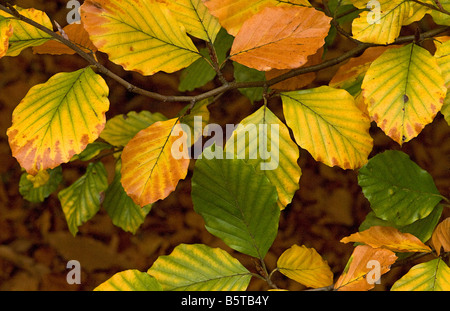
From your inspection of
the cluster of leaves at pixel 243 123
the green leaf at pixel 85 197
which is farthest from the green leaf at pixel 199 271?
the green leaf at pixel 85 197

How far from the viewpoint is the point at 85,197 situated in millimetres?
587

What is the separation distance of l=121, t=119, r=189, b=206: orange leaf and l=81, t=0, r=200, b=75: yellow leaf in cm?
6

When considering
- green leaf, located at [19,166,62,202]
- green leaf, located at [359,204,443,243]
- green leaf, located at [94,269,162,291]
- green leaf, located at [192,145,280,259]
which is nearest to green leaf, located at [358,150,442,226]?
green leaf, located at [359,204,443,243]

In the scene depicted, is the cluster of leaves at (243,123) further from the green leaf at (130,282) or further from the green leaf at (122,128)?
the green leaf at (122,128)

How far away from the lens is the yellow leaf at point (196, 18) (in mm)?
391

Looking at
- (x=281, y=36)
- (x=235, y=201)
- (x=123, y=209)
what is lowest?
(x=123, y=209)

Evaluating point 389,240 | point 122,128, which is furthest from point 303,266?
point 122,128

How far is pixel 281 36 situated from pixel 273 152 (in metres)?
0.10

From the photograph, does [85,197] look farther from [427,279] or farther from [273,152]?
[427,279]

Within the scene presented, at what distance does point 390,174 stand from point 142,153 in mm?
242

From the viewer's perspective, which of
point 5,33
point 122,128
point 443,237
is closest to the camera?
point 5,33

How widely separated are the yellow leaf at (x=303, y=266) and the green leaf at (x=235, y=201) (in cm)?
6

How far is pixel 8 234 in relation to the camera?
2.82 ft

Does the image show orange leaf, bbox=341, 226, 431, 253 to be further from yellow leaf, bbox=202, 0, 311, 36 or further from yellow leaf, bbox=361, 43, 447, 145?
yellow leaf, bbox=202, 0, 311, 36
